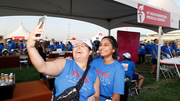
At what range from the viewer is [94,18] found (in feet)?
25.4

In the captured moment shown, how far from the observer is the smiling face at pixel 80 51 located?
1.21 meters

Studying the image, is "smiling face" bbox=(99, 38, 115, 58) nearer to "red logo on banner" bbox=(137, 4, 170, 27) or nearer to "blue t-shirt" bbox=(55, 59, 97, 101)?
"blue t-shirt" bbox=(55, 59, 97, 101)

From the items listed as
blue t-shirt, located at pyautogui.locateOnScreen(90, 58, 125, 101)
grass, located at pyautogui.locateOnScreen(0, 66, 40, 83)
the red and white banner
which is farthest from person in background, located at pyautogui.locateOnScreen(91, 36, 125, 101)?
grass, located at pyautogui.locateOnScreen(0, 66, 40, 83)

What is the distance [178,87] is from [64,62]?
513 cm

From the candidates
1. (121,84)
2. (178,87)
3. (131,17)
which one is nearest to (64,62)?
(121,84)

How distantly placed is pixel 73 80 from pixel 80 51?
30cm

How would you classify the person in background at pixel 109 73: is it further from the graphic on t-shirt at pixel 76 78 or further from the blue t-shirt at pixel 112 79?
the graphic on t-shirt at pixel 76 78

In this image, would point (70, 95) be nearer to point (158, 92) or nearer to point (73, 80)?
point (73, 80)

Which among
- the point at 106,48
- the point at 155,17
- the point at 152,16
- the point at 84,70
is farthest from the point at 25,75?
the point at 155,17

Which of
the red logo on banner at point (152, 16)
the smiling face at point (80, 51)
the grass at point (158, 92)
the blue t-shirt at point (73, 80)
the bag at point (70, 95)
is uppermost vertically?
the red logo on banner at point (152, 16)

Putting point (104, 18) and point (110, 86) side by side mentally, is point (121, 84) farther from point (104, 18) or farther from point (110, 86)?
point (104, 18)

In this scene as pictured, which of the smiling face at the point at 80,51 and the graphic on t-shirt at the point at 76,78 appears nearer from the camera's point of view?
the graphic on t-shirt at the point at 76,78

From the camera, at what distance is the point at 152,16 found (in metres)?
4.11

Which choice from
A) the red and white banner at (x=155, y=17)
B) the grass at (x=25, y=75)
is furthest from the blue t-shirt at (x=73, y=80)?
the grass at (x=25, y=75)
